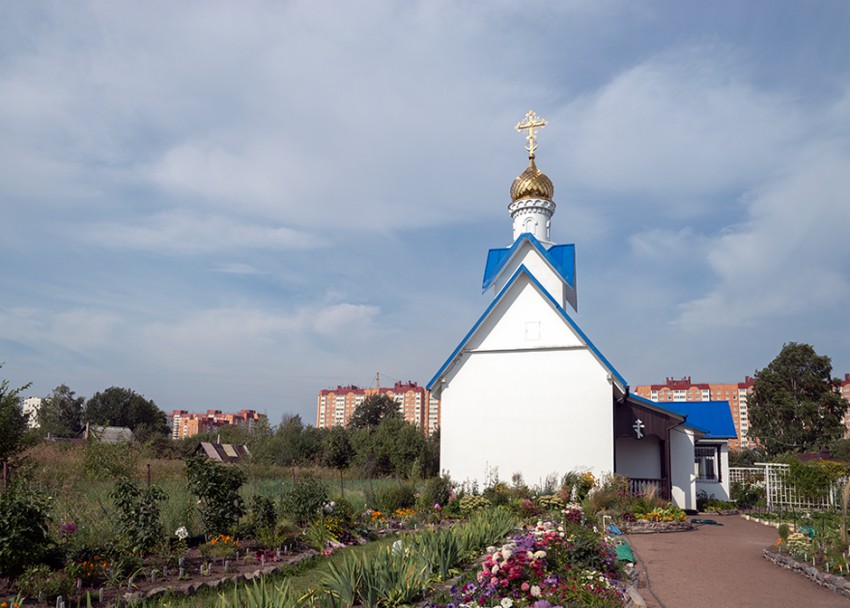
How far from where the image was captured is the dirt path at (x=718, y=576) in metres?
7.68

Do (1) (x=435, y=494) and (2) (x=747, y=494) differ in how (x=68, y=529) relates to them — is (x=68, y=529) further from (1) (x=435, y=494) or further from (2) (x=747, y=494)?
(2) (x=747, y=494)

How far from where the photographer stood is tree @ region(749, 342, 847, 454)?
42.5 meters

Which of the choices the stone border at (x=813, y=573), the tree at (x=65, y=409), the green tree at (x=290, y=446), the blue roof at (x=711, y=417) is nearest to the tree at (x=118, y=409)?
the tree at (x=65, y=409)

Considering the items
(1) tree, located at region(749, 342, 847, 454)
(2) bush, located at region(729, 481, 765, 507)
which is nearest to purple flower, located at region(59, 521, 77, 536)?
(2) bush, located at region(729, 481, 765, 507)

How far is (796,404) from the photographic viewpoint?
42.7 metres

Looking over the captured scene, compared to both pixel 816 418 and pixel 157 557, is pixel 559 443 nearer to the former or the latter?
pixel 157 557

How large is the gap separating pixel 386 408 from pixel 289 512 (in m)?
56.5

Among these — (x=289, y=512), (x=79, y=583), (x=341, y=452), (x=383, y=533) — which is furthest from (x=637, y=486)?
(x=341, y=452)

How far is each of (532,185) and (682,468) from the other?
11.5m

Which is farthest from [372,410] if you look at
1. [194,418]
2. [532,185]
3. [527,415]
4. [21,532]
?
[194,418]

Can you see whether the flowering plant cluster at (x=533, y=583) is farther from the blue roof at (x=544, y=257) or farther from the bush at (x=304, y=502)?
the blue roof at (x=544, y=257)

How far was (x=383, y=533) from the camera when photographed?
1235cm

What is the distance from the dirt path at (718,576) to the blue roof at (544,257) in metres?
10.9

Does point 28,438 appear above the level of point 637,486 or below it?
above
